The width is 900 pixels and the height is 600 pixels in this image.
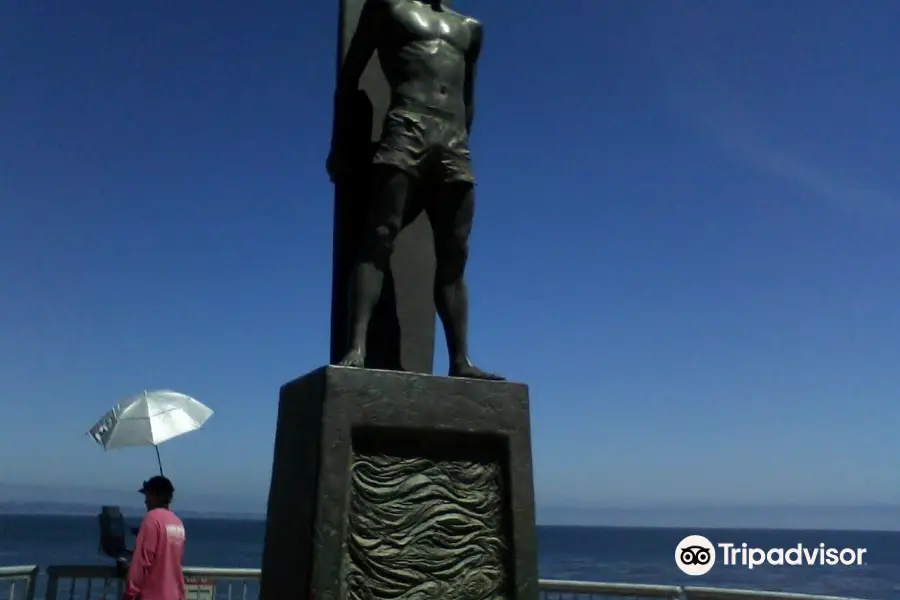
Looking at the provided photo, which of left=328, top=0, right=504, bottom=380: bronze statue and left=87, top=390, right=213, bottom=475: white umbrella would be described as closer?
left=328, top=0, right=504, bottom=380: bronze statue

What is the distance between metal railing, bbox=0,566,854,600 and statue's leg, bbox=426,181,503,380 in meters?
3.33

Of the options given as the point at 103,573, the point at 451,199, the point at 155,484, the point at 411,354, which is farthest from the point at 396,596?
the point at 103,573

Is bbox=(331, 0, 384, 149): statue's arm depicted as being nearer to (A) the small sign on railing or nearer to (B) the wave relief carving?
(B) the wave relief carving

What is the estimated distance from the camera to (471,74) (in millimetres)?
4652

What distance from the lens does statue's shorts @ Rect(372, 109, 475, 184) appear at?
165 inches

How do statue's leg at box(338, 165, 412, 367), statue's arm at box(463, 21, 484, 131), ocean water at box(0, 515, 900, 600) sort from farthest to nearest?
ocean water at box(0, 515, 900, 600)
statue's arm at box(463, 21, 484, 131)
statue's leg at box(338, 165, 412, 367)

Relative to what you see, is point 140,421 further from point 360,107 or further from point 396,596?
point 396,596

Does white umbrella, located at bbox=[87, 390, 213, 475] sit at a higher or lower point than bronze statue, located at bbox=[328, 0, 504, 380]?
lower

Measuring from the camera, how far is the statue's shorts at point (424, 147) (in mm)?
4180

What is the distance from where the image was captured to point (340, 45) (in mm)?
4891

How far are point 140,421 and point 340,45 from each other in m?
4.23

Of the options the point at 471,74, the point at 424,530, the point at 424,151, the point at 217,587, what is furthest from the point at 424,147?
the point at 217,587

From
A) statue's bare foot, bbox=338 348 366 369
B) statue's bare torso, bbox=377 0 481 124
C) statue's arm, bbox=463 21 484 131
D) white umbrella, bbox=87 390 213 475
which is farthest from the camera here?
white umbrella, bbox=87 390 213 475

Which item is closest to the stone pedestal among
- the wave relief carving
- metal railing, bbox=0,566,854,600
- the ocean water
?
the wave relief carving
